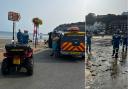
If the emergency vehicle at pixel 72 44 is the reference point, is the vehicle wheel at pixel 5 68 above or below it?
below

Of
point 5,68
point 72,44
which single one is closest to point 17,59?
point 5,68

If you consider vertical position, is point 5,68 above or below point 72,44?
below

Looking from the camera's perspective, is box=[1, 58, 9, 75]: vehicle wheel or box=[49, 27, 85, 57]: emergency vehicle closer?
box=[1, 58, 9, 75]: vehicle wheel

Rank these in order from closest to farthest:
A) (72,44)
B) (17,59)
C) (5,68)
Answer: (5,68) → (17,59) → (72,44)

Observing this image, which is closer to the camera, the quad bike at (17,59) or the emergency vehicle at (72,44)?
the quad bike at (17,59)

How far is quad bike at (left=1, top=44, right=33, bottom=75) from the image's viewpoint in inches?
501

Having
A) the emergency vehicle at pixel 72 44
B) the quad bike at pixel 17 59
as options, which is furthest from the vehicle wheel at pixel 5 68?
the emergency vehicle at pixel 72 44

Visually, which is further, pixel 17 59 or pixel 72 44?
pixel 72 44

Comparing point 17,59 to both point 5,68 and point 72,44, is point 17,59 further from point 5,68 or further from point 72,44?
point 72,44

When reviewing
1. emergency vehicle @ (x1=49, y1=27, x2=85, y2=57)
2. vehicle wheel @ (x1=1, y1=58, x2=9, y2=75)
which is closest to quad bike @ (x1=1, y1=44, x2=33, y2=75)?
vehicle wheel @ (x1=1, y1=58, x2=9, y2=75)

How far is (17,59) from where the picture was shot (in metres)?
12.9

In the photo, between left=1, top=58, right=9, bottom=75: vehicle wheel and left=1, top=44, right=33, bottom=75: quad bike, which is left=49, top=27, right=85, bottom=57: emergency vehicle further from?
left=1, top=58, right=9, bottom=75: vehicle wheel

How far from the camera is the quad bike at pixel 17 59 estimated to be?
12727mm

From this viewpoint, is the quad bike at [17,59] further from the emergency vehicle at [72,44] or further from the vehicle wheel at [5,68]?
the emergency vehicle at [72,44]
